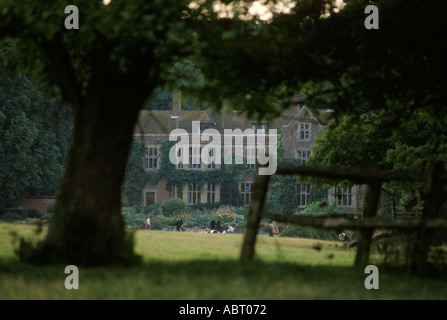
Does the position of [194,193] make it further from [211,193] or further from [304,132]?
[304,132]

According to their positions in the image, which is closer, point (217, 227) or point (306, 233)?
point (306, 233)

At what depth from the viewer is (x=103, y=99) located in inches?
406

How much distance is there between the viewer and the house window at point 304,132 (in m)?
57.8

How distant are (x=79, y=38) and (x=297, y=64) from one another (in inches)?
138

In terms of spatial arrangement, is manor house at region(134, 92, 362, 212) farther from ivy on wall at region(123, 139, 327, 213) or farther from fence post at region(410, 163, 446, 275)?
fence post at region(410, 163, 446, 275)

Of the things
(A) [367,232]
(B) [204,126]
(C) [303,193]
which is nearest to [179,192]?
(B) [204,126]

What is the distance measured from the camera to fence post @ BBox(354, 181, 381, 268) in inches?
368

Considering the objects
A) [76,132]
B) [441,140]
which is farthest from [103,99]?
[441,140]

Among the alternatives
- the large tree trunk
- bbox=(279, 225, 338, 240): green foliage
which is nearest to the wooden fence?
the large tree trunk

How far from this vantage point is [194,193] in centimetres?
6062

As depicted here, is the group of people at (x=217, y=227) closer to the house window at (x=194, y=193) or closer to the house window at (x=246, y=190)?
the house window at (x=246, y=190)

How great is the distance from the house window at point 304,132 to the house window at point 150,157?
13.5 m

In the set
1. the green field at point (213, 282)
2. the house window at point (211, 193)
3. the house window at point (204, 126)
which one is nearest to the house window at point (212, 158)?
the house window at point (211, 193)

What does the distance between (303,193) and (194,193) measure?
1042cm
